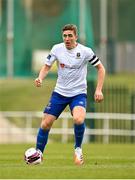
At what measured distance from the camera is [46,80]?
4131cm

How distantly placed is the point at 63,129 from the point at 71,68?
16294 mm

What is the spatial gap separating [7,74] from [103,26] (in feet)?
37.0

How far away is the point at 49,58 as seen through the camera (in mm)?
18891

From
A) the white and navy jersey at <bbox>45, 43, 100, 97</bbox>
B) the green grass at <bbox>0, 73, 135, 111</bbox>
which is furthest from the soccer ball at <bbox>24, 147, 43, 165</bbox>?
the green grass at <bbox>0, 73, 135, 111</bbox>

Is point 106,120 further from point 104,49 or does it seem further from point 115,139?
point 104,49

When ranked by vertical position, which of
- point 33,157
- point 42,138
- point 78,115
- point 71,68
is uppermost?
point 71,68

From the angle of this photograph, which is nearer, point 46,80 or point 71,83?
point 71,83

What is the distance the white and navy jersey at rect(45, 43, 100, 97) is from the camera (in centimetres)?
1864

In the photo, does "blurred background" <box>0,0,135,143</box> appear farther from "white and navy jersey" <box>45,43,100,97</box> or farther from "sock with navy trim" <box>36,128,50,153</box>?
"white and navy jersey" <box>45,43,100,97</box>

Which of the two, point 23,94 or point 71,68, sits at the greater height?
point 71,68

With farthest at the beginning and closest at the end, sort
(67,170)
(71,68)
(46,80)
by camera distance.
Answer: (46,80)
(71,68)
(67,170)

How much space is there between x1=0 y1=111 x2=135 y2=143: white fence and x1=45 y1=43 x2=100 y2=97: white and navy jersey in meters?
15.4

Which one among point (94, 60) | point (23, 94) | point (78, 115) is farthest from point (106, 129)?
point (78, 115)

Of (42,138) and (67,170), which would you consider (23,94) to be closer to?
(42,138)
